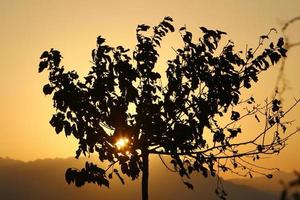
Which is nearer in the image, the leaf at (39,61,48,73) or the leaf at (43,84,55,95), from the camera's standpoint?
the leaf at (43,84,55,95)

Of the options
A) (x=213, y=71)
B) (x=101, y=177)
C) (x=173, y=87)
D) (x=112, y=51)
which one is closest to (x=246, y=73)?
(x=213, y=71)

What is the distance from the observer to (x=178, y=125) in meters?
18.8

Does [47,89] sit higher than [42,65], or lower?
lower

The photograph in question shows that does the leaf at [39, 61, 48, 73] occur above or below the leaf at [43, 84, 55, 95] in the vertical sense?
above

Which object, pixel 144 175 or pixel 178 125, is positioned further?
pixel 144 175

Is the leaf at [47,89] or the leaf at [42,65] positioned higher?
the leaf at [42,65]

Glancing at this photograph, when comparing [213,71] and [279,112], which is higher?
[213,71]

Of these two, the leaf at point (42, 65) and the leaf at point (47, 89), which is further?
the leaf at point (42, 65)

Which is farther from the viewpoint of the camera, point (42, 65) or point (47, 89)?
point (42, 65)

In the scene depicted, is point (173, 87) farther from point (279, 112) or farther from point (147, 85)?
point (279, 112)

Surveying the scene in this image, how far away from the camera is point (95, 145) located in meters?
18.9

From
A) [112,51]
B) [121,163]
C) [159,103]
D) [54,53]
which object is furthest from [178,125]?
[54,53]

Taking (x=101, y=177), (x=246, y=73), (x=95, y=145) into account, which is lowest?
(x=101, y=177)

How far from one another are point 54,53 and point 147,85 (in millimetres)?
3574
